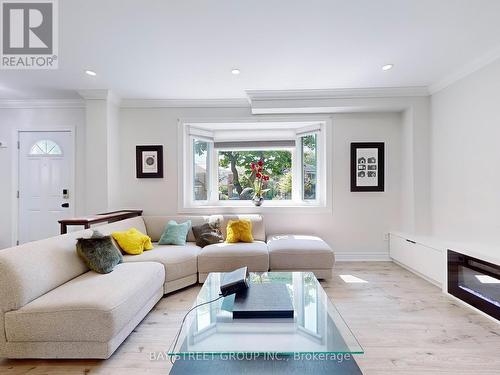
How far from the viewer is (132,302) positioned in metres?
1.96

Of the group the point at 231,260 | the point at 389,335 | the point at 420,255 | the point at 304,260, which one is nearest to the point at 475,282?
the point at 420,255

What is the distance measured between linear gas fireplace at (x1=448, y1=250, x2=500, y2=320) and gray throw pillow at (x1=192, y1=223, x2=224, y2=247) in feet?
8.51

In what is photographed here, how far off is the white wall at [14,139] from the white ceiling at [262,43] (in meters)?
0.54

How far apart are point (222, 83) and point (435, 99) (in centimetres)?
287

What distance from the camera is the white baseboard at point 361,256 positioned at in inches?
157

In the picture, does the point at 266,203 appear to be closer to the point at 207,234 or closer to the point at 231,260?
the point at 207,234

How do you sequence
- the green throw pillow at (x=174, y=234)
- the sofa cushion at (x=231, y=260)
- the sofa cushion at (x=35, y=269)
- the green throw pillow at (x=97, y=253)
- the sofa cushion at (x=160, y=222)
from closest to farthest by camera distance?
the sofa cushion at (x=35, y=269)
the green throw pillow at (x=97, y=253)
the sofa cushion at (x=231, y=260)
the green throw pillow at (x=174, y=234)
the sofa cushion at (x=160, y=222)

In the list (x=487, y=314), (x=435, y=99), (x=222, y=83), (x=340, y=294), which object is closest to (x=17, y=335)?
(x=340, y=294)

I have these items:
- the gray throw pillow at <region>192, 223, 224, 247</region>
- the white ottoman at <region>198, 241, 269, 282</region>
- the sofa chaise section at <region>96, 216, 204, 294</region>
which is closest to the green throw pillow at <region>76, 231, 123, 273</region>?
the sofa chaise section at <region>96, 216, 204, 294</region>

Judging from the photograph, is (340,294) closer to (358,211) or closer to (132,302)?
(358,211)

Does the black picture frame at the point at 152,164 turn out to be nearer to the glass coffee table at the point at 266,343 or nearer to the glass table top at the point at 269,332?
the glass table top at the point at 269,332

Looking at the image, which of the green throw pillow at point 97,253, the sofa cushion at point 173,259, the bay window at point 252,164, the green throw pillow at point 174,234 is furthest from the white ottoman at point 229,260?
the bay window at point 252,164

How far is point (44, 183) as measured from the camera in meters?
4.09

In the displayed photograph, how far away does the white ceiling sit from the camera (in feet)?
6.53
